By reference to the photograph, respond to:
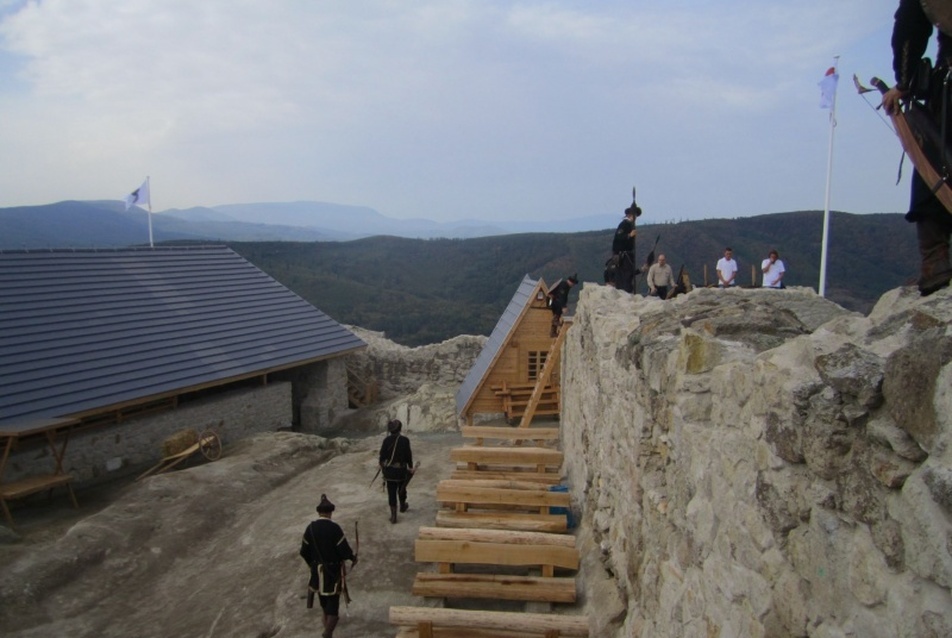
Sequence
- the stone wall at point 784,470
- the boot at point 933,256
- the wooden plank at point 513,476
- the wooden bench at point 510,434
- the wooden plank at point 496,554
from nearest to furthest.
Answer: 1. the stone wall at point 784,470
2. the boot at point 933,256
3. the wooden plank at point 496,554
4. the wooden plank at point 513,476
5. the wooden bench at point 510,434

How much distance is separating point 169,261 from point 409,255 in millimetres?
50531

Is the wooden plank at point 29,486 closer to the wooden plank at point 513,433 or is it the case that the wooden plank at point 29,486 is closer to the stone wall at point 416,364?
the wooden plank at point 513,433

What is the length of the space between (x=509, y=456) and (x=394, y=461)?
4.95ft

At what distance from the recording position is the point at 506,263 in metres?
56.5

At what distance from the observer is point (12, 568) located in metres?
7.84

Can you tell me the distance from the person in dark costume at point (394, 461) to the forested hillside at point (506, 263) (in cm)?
1699

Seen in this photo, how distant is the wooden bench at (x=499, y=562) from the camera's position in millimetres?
5844

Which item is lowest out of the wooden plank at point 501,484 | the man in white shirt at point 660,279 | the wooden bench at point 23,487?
the wooden bench at point 23,487

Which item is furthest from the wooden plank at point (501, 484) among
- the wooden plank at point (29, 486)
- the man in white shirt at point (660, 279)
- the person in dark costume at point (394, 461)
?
the wooden plank at point (29, 486)

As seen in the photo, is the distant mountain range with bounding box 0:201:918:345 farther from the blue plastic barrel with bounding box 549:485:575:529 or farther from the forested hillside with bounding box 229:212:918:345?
the blue plastic barrel with bounding box 549:485:575:529

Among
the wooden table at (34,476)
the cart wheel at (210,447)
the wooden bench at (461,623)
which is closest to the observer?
the wooden bench at (461,623)

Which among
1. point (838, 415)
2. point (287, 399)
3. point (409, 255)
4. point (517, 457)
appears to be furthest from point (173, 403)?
point (409, 255)

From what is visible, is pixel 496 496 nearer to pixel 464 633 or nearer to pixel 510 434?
pixel 510 434

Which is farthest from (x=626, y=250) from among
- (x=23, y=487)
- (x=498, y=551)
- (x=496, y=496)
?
(x=23, y=487)
